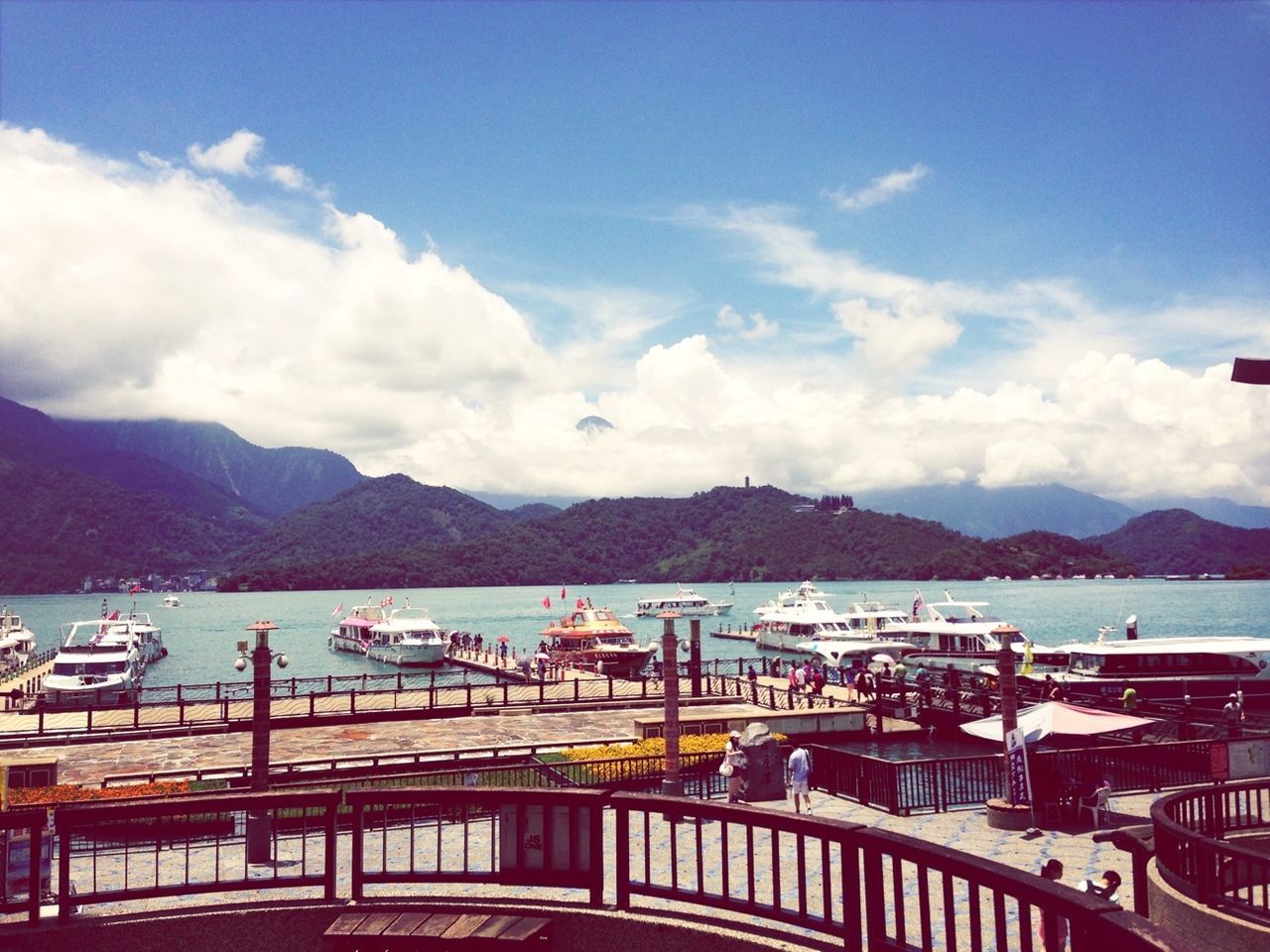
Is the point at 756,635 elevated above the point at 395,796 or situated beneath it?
situated beneath

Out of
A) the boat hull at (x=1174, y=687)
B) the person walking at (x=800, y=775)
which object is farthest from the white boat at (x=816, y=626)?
the person walking at (x=800, y=775)

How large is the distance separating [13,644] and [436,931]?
77.7 metres

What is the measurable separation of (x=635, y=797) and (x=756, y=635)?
95.2 metres

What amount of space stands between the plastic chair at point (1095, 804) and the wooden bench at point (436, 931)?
1384 centimetres

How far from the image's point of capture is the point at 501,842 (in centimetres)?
827

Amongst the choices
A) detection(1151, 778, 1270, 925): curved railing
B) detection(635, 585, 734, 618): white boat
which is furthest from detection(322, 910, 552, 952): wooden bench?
detection(635, 585, 734, 618): white boat

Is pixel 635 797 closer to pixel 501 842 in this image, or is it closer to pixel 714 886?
pixel 501 842

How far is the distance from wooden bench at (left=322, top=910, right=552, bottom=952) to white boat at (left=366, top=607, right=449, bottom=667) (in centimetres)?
7126

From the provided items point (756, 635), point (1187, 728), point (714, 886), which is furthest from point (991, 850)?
point (756, 635)

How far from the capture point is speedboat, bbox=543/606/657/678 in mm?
64625

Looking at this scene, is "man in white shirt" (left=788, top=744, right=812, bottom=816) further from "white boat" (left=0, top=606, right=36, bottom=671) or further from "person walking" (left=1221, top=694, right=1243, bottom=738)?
"white boat" (left=0, top=606, right=36, bottom=671)

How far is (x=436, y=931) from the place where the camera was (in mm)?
7488

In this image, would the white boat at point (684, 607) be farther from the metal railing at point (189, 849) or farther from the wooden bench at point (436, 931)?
the wooden bench at point (436, 931)

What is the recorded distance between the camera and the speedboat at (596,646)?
64625mm
